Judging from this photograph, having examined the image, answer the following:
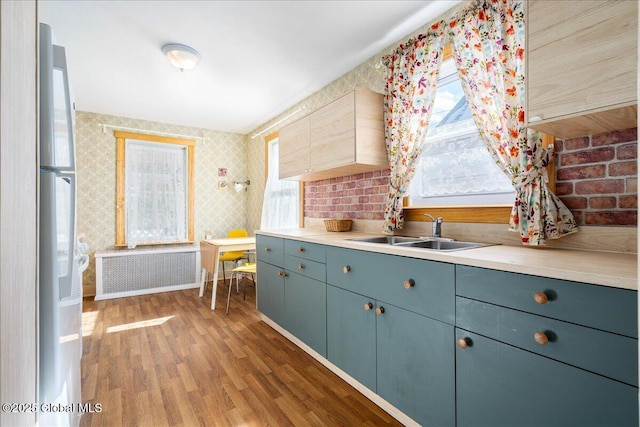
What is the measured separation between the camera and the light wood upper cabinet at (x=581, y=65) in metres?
1.10

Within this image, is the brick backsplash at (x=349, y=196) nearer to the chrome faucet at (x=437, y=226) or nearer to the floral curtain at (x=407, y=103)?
the floral curtain at (x=407, y=103)

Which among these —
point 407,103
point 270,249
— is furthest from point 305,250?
point 407,103

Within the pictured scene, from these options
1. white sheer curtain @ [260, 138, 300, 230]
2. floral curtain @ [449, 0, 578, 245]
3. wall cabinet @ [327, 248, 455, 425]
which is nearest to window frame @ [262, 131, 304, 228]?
white sheer curtain @ [260, 138, 300, 230]

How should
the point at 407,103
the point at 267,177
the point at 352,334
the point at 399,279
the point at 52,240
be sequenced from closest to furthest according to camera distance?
the point at 52,240 → the point at 399,279 → the point at 352,334 → the point at 407,103 → the point at 267,177

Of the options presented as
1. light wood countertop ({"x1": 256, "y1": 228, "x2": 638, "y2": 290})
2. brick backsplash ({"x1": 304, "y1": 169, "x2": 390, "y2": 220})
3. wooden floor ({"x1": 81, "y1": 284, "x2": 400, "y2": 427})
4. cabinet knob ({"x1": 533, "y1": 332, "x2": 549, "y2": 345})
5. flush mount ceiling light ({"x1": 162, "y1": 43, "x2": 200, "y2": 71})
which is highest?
flush mount ceiling light ({"x1": 162, "y1": 43, "x2": 200, "y2": 71})

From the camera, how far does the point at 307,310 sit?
7.88 ft

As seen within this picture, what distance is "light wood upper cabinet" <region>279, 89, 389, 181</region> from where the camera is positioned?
7.79ft

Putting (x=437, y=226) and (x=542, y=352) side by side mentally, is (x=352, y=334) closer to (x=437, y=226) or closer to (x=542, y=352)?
(x=437, y=226)

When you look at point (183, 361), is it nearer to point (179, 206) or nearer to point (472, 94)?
point (472, 94)

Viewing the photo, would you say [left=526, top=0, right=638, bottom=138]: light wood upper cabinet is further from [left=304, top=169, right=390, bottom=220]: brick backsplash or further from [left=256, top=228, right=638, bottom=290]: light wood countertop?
[left=304, top=169, right=390, bottom=220]: brick backsplash

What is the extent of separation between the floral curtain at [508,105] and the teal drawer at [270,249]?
1.81 metres

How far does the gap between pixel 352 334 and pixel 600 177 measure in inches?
60.4

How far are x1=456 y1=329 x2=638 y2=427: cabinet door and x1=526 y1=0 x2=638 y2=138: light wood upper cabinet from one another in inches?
37.5

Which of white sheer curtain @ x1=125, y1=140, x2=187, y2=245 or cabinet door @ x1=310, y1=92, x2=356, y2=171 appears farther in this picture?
→ white sheer curtain @ x1=125, y1=140, x2=187, y2=245
